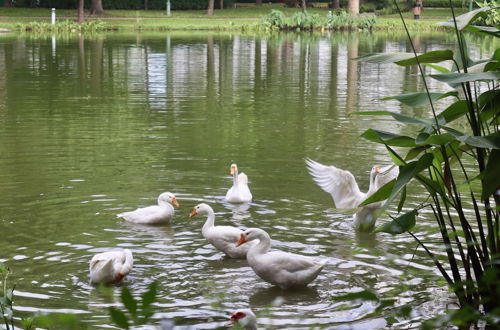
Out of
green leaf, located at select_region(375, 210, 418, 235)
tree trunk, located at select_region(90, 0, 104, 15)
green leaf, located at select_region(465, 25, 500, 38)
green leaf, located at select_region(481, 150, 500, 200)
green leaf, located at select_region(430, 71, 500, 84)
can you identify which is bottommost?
green leaf, located at select_region(375, 210, 418, 235)

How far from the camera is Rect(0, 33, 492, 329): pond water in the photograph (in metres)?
6.16

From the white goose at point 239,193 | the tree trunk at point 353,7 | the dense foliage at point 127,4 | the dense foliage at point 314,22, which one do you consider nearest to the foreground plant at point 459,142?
the white goose at point 239,193

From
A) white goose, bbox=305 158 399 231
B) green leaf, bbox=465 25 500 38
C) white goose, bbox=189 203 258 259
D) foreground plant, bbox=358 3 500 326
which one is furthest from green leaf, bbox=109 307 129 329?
white goose, bbox=305 158 399 231

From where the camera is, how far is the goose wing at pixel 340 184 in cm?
812

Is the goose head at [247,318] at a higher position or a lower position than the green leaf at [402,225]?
lower

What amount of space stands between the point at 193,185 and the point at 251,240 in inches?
125

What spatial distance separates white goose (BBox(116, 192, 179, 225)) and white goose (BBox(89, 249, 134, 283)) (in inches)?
71.9

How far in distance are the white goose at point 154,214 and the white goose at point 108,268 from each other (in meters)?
1.83

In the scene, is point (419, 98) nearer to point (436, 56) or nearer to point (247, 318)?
point (436, 56)

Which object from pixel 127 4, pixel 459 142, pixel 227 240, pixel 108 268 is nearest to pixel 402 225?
pixel 459 142

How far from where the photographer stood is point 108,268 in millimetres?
6332

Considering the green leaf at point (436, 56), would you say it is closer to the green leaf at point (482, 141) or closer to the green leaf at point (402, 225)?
the green leaf at point (482, 141)

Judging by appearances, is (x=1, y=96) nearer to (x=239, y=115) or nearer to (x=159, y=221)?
(x=239, y=115)

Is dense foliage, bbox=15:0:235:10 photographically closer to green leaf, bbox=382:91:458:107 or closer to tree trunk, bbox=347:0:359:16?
tree trunk, bbox=347:0:359:16
